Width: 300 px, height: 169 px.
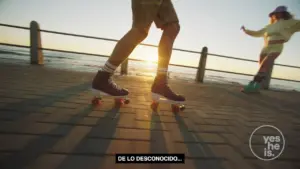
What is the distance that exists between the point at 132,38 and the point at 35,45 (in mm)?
4118

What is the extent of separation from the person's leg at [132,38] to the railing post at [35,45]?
12.3ft

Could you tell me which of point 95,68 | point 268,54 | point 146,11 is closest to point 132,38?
point 146,11

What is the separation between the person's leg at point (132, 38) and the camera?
1.53 metres

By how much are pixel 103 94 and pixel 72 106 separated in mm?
304

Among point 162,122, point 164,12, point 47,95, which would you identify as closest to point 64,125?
point 162,122

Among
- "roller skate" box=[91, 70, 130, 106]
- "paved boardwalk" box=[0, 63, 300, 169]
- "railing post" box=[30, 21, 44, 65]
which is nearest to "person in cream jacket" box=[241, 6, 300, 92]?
"paved boardwalk" box=[0, 63, 300, 169]

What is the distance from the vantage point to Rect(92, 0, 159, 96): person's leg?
1528mm

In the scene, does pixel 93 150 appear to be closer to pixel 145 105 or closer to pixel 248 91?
pixel 145 105

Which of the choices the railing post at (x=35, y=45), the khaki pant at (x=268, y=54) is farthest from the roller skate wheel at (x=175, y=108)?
the railing post at (x=35, y=45)

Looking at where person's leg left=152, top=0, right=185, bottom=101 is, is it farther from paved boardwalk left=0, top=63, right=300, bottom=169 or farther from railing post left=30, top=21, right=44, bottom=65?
railing post left=30, top=21, right=44, bottom=65

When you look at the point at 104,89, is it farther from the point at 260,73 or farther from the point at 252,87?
the point at 260,73

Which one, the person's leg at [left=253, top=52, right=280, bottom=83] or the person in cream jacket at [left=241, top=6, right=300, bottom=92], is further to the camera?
the person's leg at [left=253, top=52, right=280, bottom=83]

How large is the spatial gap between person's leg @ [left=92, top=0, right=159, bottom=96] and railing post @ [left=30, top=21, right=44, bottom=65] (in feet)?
12.3

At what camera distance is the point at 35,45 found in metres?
4.48
